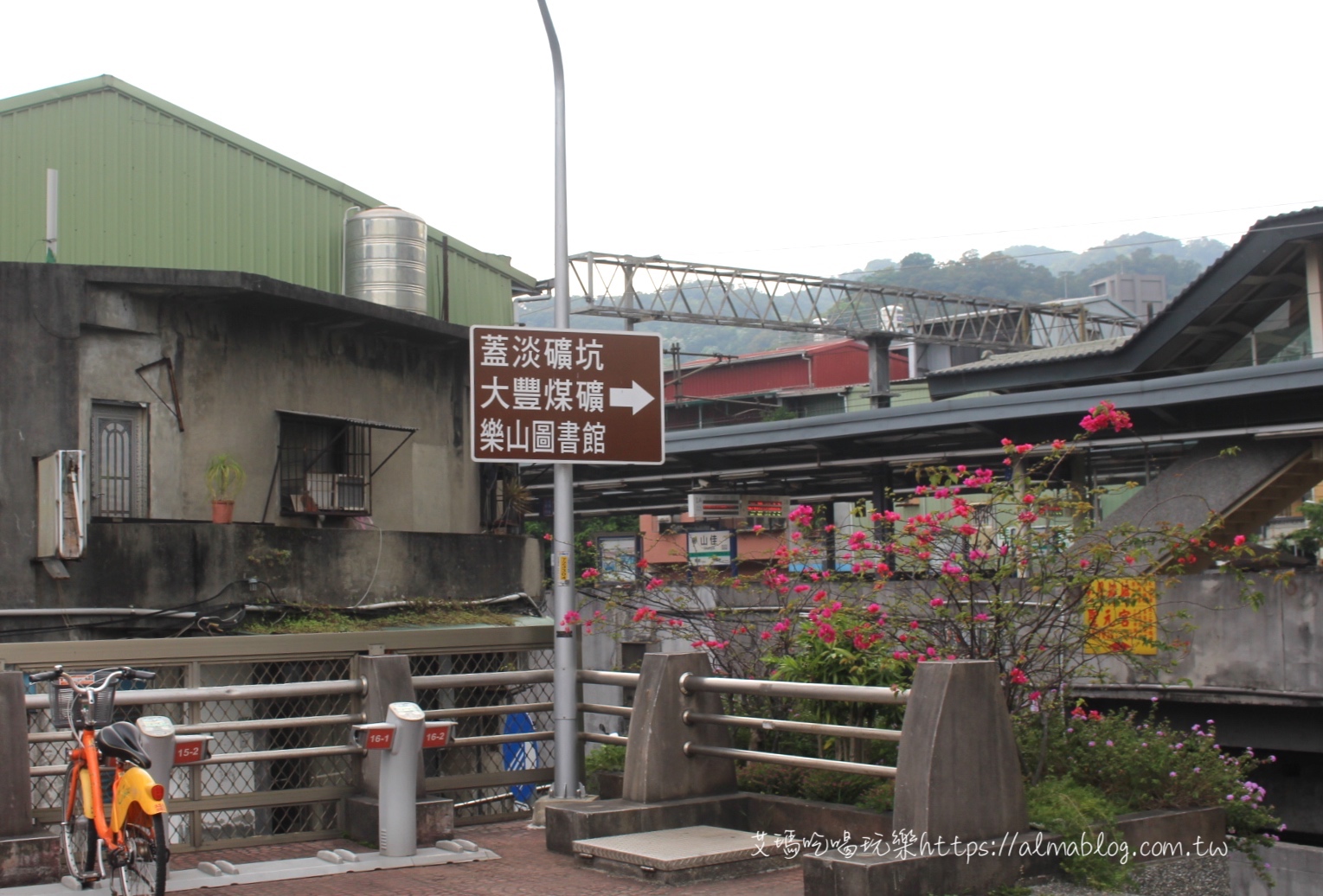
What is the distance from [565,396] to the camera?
10.4 metres

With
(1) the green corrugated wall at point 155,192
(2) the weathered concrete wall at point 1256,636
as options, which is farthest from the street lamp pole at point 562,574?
(1) the green corrugated wall at point 155,192

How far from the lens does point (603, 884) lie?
25.6ft

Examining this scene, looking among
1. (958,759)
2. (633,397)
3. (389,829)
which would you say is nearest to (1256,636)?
(633,397)

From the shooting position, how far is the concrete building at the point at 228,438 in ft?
48.6

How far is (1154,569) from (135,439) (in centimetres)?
1230

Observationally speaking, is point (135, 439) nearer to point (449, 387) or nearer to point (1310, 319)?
point (449, 387)

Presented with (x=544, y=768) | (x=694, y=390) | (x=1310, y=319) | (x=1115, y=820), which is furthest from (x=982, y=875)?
(x=694, y=390)

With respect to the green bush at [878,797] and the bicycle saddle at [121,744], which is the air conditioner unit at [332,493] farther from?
the green bush at [878,797]

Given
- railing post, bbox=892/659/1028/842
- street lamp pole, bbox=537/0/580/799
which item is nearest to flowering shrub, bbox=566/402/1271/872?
railing post, bbox=892/659/1028/842

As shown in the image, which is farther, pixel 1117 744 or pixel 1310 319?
pixel 1310 319

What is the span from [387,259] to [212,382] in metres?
4.62

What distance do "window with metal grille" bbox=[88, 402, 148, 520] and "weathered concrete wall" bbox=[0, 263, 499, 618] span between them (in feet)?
0.38

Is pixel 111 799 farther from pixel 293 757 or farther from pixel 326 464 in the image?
pixel 326 464

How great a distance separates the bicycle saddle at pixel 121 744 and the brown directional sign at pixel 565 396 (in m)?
3.85
